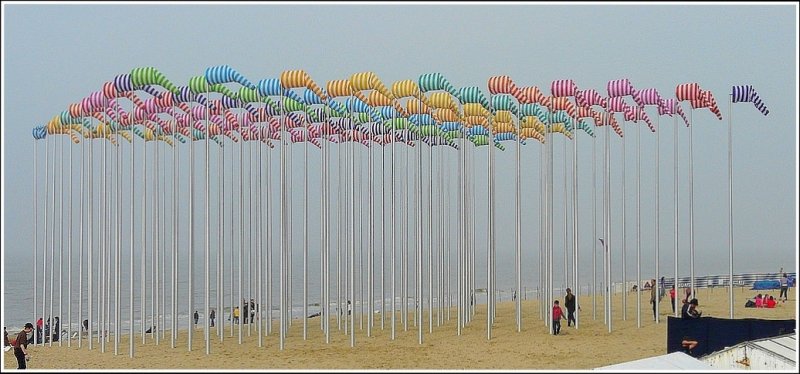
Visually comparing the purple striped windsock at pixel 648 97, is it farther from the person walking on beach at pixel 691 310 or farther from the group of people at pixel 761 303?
the group of people at pixel 761 303

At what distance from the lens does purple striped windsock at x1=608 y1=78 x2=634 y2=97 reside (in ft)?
74.7

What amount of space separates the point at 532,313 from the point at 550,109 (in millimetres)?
10047

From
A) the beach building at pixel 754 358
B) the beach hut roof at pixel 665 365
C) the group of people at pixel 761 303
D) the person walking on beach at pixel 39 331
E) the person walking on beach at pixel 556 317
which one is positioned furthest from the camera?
the group of people at pixel 761 303

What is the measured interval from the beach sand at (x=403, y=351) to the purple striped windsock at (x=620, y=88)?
20.4 feet

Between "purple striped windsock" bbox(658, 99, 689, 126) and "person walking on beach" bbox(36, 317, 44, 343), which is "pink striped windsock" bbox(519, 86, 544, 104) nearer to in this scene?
"purple striped windsock" bbox(658, 99, 689, 126)

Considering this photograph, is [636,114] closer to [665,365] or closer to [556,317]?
[556,317]

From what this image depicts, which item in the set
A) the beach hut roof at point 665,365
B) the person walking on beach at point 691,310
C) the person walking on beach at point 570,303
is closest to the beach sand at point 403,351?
the person walking on beach at point 570,303

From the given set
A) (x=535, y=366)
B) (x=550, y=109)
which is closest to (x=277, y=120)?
(x=550, y=109)

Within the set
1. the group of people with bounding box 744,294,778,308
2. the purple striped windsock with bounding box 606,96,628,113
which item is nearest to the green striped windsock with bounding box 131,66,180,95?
the purple striped windsock with bounding box 606,96,628,113

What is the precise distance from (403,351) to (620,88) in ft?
28.7

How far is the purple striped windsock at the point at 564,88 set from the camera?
876 inches

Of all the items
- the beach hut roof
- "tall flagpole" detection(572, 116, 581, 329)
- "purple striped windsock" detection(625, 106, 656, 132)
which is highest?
"purple striped windsock" detection(625, 106, 656, 132)

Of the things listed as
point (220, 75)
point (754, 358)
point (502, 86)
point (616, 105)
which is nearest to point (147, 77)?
point (220, 75)

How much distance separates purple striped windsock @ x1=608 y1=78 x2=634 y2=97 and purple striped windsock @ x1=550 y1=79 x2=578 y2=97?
1.22m
